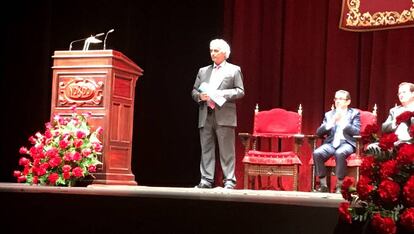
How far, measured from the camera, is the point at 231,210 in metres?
3.19

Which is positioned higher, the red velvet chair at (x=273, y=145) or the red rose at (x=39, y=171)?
the red velvet chair at (x=273, y=145)

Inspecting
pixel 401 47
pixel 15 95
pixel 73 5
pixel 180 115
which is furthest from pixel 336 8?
pixel 15 95

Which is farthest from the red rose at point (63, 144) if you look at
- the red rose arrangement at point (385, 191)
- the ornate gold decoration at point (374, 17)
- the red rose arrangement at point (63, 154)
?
the ornate gold decoration at point (374, 17)

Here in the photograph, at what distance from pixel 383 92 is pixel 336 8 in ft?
3.34

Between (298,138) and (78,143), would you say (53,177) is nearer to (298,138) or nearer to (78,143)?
(78,143)

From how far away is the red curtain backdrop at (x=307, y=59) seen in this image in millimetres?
7203

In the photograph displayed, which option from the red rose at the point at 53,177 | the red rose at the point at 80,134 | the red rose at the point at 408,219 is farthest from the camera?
the red rose at the point at 80,134

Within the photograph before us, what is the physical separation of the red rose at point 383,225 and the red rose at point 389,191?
8 cm

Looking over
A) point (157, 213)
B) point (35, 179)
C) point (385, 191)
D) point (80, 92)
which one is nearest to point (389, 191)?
point (385, 191)

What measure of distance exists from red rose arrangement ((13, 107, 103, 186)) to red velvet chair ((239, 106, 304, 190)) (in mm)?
1809

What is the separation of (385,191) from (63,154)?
297 cm

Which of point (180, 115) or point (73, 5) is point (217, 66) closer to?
point (180, 115)

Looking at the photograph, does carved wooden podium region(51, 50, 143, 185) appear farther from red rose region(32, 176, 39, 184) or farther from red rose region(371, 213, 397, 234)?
red rose region(371, 213, 397, 234)

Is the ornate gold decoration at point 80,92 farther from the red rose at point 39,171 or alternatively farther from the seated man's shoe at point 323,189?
the seated man's shoe at point 323,189
